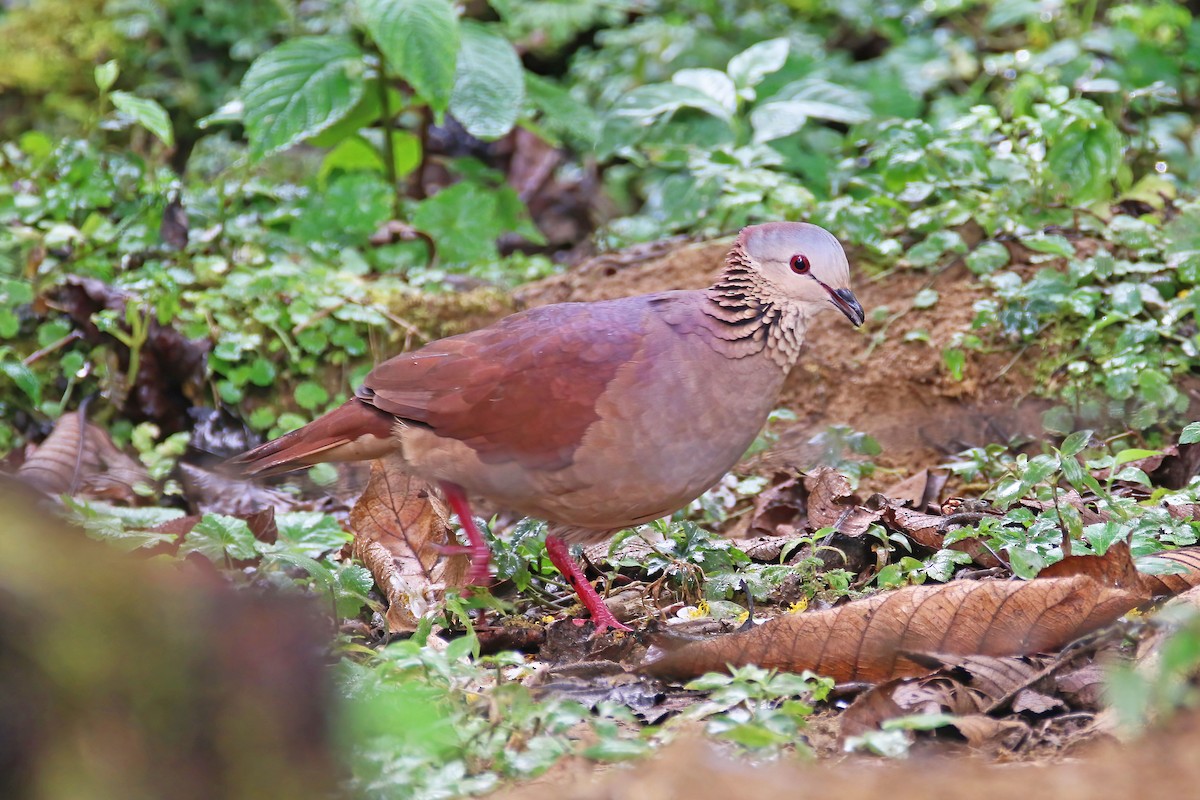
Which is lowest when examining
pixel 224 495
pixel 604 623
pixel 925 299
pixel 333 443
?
pixel 224 495

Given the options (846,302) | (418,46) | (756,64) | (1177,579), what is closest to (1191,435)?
(1177,579)

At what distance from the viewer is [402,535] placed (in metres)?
3.73

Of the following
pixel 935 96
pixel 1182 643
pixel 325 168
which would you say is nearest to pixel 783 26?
pixel 935 96

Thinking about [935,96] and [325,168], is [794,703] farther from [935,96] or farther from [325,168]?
[935,96]

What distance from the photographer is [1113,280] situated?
15.0 feet

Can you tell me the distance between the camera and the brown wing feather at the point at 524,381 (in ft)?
10.6

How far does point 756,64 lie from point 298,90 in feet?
6.81

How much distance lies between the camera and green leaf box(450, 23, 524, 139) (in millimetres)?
5605

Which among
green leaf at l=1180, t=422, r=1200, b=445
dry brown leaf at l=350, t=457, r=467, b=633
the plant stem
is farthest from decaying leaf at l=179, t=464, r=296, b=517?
green leaf at l=1180, t=422, r=1200, b=445

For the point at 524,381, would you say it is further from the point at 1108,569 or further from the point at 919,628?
the point at 1108,569

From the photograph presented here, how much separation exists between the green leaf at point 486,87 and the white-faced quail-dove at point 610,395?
226 centimetres

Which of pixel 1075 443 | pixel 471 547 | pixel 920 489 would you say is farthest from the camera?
pixel 920 489

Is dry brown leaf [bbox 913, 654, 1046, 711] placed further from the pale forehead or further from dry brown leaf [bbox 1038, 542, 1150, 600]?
the pale forehead

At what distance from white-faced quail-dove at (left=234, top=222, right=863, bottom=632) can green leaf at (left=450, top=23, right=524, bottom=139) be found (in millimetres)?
2262
